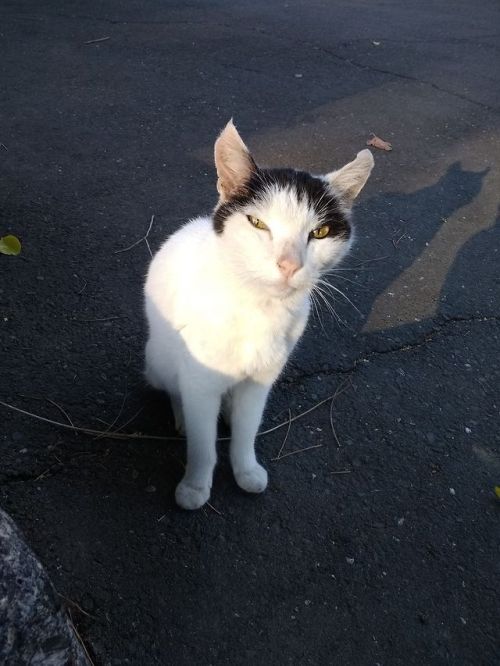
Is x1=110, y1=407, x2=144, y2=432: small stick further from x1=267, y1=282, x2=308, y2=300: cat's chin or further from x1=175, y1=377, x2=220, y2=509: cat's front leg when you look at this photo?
x1=267, y1=282, x2=308, y2=300: cat's chin

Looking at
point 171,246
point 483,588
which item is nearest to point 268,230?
point 171,246

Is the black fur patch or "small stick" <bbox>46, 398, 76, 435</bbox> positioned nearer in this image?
the black fur patch

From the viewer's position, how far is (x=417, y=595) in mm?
2045

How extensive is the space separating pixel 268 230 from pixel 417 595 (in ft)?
4.28

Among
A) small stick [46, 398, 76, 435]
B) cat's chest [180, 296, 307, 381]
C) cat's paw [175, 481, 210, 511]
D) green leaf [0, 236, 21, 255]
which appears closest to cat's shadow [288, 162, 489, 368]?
cat's chest [180, 296, 307, 381]

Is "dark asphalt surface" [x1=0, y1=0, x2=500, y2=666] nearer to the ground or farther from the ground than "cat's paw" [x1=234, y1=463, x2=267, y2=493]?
nearer to the ground

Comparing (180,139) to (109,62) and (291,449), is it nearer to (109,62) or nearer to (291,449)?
(109,62)

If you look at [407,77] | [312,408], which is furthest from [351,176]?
[407,77]

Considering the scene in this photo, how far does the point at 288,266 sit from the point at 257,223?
214mm

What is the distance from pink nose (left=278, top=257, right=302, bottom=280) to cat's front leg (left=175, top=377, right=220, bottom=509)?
0.48 meters

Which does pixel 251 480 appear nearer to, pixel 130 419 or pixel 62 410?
pixel 130 419

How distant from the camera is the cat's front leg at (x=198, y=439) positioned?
6.67 feet

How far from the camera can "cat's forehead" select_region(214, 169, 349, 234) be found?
1.87m

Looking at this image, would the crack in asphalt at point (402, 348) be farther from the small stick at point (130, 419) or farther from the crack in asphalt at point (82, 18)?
the crack in asphalt at point (82, 18)
